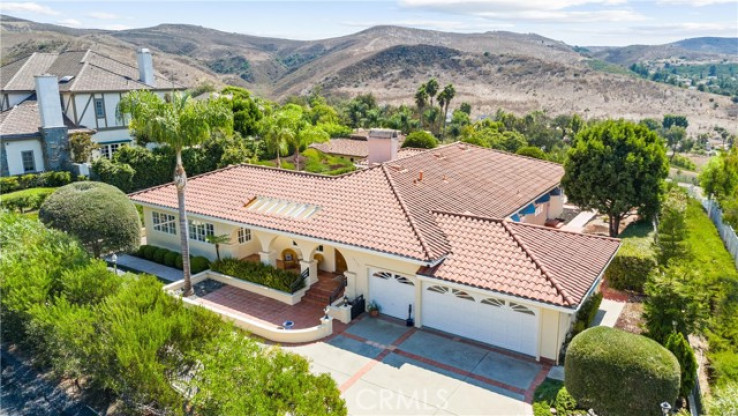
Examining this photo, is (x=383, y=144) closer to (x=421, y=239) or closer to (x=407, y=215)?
(x=407, y=215)

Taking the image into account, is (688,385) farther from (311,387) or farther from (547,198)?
(547,198)

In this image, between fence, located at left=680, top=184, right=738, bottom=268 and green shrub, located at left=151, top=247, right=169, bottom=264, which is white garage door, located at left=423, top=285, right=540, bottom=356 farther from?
green shrub, located at left=151, top=247, right=169, bottom=264

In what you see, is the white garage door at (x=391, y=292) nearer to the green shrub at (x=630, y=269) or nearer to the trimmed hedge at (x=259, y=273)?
the trimmed hedge at (x=259, y=273)

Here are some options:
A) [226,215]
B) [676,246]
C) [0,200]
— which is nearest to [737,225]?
[676,246]

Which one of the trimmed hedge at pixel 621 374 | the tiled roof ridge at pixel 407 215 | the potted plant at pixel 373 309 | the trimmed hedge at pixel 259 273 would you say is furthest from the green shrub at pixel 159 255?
the trimmed hedge at pixel 621 374

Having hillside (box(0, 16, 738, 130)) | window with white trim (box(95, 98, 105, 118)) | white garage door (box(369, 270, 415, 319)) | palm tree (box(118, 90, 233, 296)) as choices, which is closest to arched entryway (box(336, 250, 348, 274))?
white garage door (box(369, 270, 415, 319))
